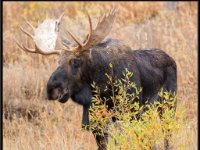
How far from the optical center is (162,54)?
10.1m

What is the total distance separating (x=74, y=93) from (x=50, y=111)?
13.2ft

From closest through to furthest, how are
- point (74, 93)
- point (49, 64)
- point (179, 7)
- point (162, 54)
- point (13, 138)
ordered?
point (74, 93)
point (162, 54)
point (13, 138)
point (49, 64)
point (179, 7)

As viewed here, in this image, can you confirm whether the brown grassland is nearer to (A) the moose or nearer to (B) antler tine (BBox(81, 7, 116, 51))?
(A) the moose

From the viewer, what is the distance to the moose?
8.89m

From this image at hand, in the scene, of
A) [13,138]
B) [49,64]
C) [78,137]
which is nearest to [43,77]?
[49,64]

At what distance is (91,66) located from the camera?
360 inches

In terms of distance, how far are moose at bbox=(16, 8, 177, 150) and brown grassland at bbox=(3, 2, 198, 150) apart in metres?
0.74

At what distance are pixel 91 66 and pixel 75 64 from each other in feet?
0.70

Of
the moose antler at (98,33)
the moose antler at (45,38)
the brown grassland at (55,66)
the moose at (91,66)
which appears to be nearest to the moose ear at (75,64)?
the moose at (91,66)

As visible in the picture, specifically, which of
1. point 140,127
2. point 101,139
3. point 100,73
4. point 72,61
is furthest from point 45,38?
point 140,127

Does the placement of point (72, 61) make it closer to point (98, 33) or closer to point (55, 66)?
point (98, 33)

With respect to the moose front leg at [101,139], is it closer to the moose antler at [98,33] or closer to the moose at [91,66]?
the moose at [91,66]

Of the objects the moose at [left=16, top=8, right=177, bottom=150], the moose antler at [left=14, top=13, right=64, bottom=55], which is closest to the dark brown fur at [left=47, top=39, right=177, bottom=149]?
the moose at [left=16, top=8, right=177, bottom=150]

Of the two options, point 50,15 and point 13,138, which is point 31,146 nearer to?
point 13,138
